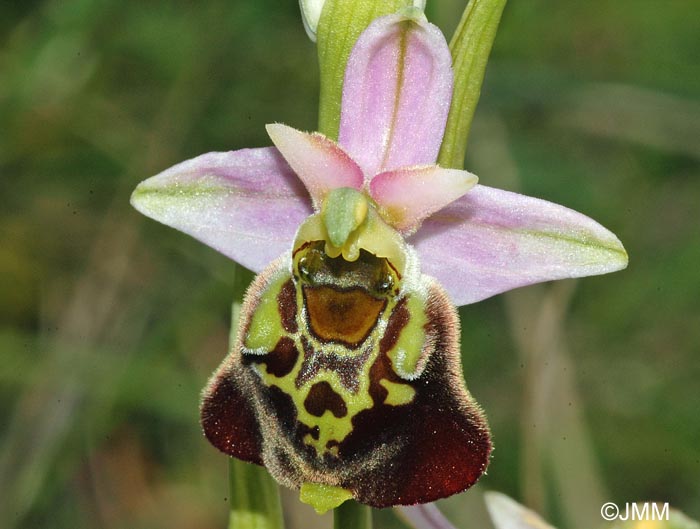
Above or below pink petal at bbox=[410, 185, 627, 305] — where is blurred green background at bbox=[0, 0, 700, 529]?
above

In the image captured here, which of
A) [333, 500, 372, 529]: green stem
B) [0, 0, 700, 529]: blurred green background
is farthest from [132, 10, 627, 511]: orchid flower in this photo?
[0, 0, 700, 529]: blurred green background

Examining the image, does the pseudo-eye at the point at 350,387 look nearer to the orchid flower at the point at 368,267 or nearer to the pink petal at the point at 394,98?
the orchid flower at the point at 368,267

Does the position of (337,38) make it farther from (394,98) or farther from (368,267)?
(368,267)

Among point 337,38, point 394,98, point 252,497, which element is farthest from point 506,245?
Result: point 252,497

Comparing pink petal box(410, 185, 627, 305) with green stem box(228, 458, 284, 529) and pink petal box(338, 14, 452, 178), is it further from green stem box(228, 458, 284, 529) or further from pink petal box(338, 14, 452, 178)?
green stem box(228, 458, 284, 529)

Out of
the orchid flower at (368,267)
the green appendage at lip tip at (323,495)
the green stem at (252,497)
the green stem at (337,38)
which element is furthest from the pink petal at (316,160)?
the green appendage at lip tip at (323,495)

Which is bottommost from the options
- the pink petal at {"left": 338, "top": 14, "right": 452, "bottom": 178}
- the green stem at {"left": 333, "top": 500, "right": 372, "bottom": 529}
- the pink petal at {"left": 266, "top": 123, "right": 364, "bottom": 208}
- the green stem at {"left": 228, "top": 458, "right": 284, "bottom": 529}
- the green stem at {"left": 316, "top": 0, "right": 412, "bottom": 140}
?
the green stem at {"left": 333, "top": 500, "right": 372, "bottom": 529}
